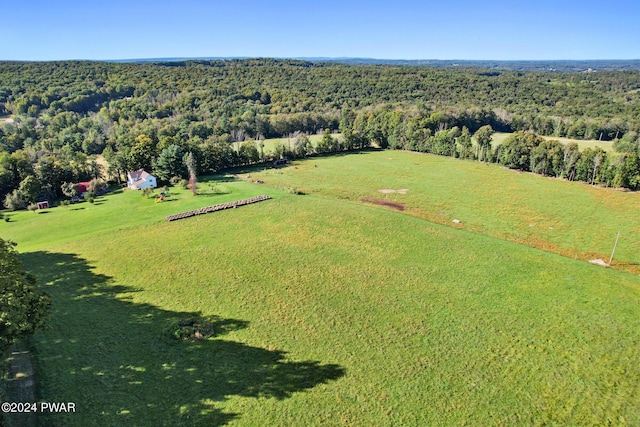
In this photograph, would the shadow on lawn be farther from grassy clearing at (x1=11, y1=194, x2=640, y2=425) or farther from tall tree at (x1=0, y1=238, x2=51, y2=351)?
tall tree at (x1=0, y1=238, x2=51, y2=351)

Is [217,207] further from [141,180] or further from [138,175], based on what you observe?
[138,175]

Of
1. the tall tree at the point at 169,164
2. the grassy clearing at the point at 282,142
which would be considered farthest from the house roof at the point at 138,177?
the grassy clearing at the point at 282,142

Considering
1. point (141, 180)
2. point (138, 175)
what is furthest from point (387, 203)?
point (138, 175)

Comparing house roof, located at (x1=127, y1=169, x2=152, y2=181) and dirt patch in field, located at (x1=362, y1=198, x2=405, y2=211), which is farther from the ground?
house roof, located at (x1=127, y1=169, x2=152, y2=181)

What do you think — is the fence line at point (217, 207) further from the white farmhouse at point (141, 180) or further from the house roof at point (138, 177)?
the house roof at point (138, 177)

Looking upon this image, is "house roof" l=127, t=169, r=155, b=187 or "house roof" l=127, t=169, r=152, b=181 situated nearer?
"house roof" l=127, t=169, r=155, b=187

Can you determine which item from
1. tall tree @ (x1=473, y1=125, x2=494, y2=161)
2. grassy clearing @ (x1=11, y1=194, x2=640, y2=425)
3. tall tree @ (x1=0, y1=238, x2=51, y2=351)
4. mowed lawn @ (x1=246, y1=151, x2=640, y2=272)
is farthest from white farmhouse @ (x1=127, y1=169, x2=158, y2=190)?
tall tree @ (x1=473, y1=125, x2=494, y2=161)
